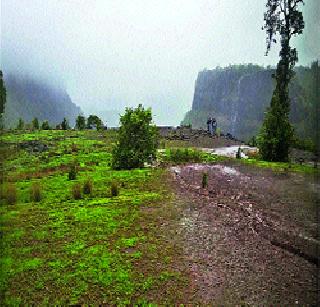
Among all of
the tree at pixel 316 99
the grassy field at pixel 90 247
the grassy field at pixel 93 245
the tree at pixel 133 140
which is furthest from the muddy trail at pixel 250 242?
the tree at pixel 133 140

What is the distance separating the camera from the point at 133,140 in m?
17.9

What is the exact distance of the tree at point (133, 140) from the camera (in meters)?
17.7

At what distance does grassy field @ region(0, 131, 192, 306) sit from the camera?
5.98 meters

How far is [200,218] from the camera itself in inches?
375

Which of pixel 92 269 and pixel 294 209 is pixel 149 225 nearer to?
pixel 92 269

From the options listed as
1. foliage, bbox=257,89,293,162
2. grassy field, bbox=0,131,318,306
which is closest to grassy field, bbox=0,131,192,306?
grassy field, bbox=0,131,318,306

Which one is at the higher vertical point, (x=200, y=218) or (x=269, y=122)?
(x=269, y=122)

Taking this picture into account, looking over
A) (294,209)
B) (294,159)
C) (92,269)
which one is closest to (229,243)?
(92,269)

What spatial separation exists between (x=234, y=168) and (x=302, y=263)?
1132 centimetres

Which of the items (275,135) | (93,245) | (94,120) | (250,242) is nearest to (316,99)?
(250,242)

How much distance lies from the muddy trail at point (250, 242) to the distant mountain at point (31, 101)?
4188 inches

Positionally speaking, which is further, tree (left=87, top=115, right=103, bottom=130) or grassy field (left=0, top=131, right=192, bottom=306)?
tree (left=87, top=115, right=103, bottom=130)

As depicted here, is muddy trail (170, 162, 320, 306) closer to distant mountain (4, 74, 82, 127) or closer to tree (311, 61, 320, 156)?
tree (311, 61, 320, 156)

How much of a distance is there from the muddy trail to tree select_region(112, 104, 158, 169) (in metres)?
4.15
